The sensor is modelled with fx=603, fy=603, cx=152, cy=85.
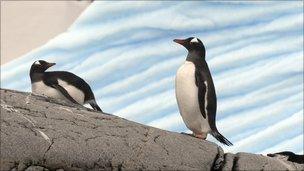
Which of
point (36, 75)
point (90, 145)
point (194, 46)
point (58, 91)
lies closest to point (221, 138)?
point (194, 46)

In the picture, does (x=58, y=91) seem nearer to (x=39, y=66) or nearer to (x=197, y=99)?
(x=39, y=66)

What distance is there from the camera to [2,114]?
4.87 m

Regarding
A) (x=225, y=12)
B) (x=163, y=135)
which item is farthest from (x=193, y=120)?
(x=225, y=12)

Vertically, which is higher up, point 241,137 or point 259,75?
point 259,75

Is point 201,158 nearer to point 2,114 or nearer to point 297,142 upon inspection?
point 2,114

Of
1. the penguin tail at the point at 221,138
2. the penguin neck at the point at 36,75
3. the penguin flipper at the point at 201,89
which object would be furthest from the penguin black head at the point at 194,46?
the penguin neck at the point at 36,75

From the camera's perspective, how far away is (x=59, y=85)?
7555 millimetres

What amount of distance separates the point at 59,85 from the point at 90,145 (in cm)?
290

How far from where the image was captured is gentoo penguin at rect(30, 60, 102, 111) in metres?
7.50

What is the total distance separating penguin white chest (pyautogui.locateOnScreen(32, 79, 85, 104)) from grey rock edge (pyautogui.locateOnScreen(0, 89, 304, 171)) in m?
2.04

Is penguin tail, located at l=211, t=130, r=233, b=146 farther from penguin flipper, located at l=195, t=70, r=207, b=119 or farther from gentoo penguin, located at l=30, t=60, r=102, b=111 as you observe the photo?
gentoo penguin, located at l=30, t=60, r=102, b=111

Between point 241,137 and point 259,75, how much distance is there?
2436mm

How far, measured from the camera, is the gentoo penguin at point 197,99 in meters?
6.03

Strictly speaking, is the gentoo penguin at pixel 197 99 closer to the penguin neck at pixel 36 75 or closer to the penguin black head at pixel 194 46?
the penguin black head at pixel 194 46
